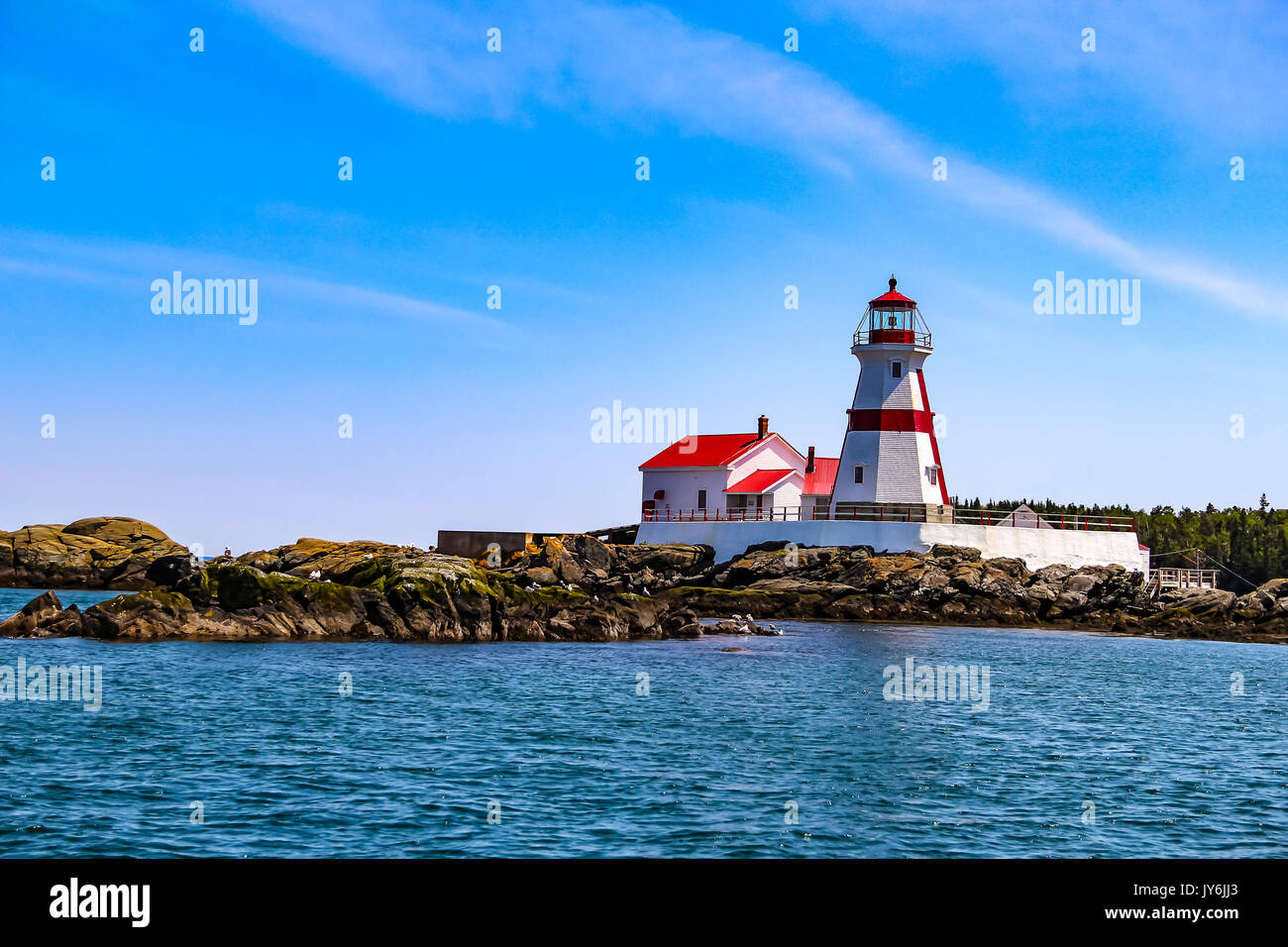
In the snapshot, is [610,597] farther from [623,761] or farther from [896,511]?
[623,761]

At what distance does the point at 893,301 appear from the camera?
6000 centimetres

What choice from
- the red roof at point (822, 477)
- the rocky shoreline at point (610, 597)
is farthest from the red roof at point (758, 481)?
the rocky shoreline at point (610, 597)

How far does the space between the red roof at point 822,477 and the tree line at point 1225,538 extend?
25.5 metres

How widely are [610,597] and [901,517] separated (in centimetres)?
1868

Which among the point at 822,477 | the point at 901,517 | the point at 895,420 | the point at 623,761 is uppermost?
the point at 895,420

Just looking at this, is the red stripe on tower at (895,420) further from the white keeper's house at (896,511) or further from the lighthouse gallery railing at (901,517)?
the lighthouse gallery railing at (901,517)

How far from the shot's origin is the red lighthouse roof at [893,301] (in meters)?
60.0

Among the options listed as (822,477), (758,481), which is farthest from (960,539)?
(758,481)

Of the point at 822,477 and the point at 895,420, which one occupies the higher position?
the point at 895,420

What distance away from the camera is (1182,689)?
32656 millimetres

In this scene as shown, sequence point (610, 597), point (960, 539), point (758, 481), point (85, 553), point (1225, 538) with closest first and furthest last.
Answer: point (610, 597) → point (960, 539) → point (758, 481) → point (85, 553) → point (1225, 538)
